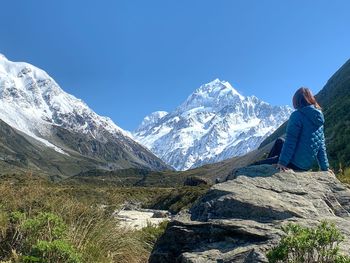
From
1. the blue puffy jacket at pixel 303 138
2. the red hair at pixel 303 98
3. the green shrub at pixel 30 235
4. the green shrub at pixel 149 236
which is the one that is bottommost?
the green shrub at pixel 30 235

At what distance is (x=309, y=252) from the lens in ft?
14.3

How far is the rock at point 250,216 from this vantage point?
18.3 ft

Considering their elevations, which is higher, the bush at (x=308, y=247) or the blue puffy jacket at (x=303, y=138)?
the blue puffy jacket at (x=303, y=138)

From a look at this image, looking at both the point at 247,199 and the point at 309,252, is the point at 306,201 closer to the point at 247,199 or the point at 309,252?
the point at 247,199

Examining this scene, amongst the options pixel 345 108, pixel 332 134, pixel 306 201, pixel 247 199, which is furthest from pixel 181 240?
pixel 345 108

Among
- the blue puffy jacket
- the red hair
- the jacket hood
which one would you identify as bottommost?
the blue puffy jacket

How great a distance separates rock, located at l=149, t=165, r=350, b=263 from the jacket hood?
1.09m

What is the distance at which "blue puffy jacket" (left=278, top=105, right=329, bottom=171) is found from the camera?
8.12 metres

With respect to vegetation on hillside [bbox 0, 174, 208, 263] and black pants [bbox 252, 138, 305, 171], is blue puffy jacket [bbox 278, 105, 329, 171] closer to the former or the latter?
black pants [bbox 252, 138, 305, 171]

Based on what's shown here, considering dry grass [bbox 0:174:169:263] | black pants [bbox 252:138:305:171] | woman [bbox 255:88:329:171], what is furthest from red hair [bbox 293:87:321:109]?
dry grass [bbox 0:174:169:263]

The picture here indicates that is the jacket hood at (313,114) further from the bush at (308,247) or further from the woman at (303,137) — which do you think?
the bush at (308,247)

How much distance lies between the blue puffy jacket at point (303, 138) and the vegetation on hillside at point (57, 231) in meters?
2.91

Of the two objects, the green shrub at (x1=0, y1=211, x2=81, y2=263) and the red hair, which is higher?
the red hair

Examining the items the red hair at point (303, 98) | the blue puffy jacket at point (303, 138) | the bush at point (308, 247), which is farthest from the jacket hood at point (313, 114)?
the bush at point (308, 247)
